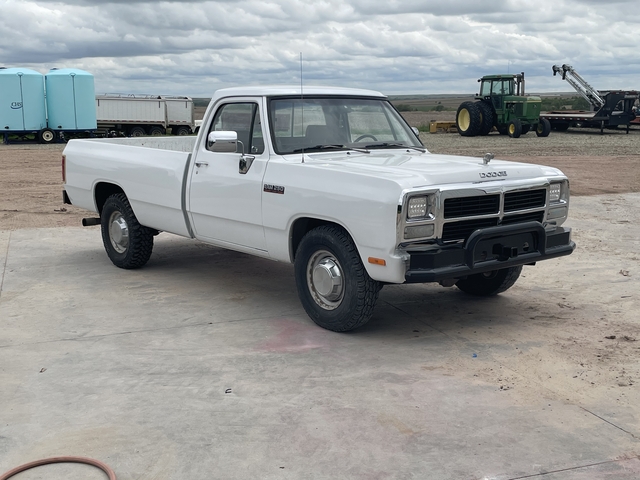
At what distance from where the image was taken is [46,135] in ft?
111

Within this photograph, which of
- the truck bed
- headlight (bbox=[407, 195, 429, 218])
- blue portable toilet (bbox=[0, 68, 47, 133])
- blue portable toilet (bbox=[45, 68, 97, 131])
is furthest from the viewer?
blue portable toilet (bbox=[45, 68, 97, 131])

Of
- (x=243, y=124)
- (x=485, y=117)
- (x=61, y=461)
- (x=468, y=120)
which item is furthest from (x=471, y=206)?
(x=468, y=120)

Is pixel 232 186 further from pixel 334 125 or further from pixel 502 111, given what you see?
pixel 502 111

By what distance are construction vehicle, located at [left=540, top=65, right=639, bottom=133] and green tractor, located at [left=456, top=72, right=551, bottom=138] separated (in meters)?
3.32

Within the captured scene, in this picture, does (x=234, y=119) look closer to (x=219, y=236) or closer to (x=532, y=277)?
(x=219, y=236)

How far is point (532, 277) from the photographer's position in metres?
8.44

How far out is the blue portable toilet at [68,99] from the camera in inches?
1328

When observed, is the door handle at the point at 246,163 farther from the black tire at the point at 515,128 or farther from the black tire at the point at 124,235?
the black tire at the point at 515,128

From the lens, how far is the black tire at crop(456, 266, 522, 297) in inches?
290

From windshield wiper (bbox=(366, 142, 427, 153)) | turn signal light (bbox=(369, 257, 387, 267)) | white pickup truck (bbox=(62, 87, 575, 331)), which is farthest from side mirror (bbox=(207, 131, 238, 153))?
turn signal light (bbox=(369, 257, 387, 267))

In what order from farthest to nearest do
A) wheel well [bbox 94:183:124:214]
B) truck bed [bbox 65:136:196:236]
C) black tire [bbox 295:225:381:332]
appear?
wheel well [bbox 94:183:124:214], truck bed [bbox 65:136:196:236], black tire [bbox 295:225:381:332]

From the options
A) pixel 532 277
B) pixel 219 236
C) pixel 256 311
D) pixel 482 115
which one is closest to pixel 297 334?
pixel 256 311

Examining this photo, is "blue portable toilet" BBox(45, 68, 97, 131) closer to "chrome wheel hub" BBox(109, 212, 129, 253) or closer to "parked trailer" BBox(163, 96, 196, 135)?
"parked trailer" BBox(163, 96, 196, 135)

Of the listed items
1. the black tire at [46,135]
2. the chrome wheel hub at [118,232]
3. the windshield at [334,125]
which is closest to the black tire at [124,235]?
the chrome wheel hub at [118,232]
